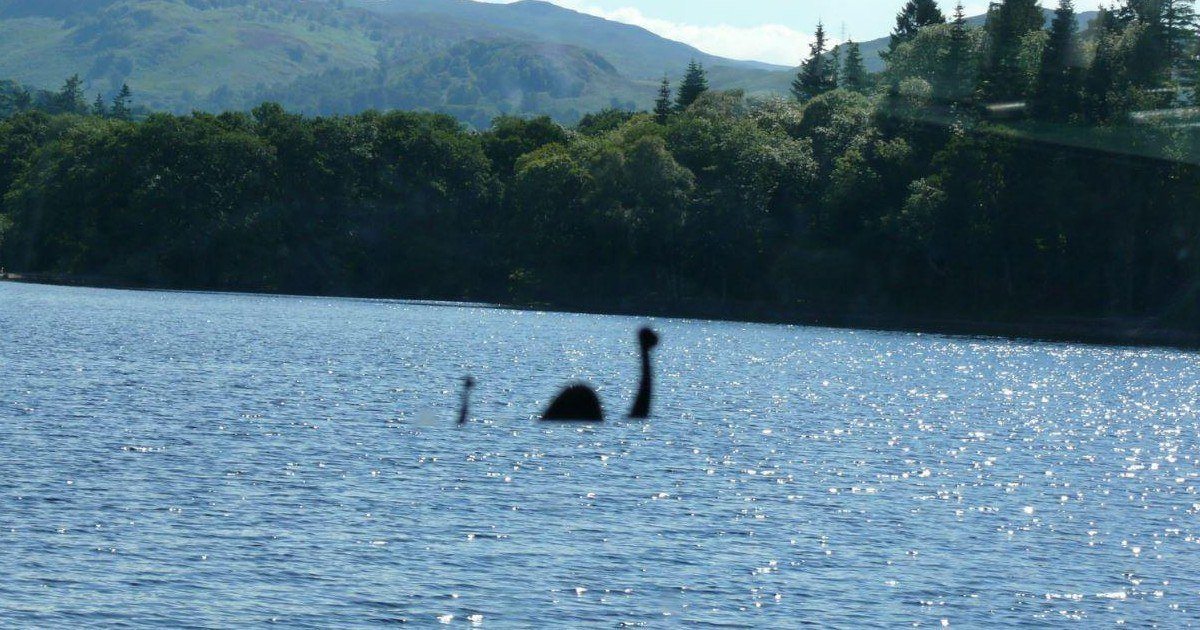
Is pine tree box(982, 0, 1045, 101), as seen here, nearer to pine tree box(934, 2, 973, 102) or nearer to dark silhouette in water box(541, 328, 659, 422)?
pine tree box(934, 2, 973, 102)

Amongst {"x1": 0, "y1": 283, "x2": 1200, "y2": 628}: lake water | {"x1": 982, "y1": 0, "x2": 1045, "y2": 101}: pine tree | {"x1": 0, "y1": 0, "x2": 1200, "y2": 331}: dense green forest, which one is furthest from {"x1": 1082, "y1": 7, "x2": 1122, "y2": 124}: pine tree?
{"x1": 0, "y1": 283, "x2": 1200, "y2": 628}: lake water

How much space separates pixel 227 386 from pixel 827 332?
88023mm

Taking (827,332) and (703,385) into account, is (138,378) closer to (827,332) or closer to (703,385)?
(703,385)

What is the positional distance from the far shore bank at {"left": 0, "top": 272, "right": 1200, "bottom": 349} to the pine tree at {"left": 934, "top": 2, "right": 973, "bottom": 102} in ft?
85.9

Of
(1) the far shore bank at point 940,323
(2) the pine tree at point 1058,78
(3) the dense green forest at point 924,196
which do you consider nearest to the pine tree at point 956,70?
(3) the dense green forest at point 924,196

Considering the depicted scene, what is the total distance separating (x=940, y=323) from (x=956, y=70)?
3755 centimetres

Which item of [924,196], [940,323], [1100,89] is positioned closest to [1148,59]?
[1100,89]

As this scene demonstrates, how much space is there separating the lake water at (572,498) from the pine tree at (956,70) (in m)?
71.5

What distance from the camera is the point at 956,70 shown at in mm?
176250

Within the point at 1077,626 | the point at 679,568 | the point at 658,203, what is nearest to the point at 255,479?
the point at 679,568

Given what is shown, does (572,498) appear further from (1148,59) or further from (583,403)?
(1148,59)

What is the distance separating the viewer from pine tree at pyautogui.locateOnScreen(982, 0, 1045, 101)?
15738 centimetres

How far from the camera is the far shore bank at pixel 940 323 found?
142 m

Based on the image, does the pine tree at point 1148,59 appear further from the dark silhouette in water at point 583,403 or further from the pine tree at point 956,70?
the dark silhouette in water at point 583,403
